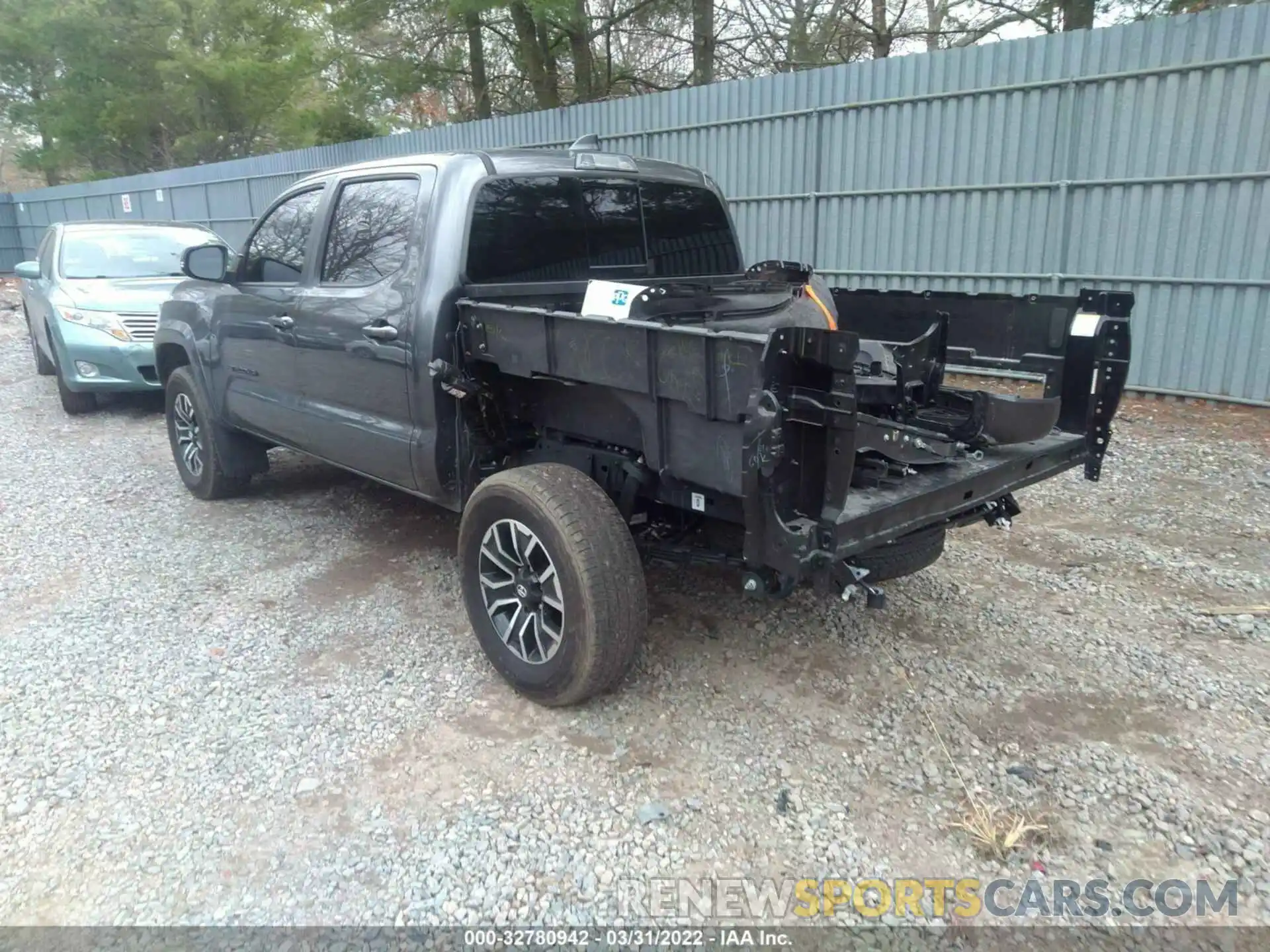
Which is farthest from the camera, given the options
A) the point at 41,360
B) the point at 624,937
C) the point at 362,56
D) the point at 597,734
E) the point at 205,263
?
the point at 362,56

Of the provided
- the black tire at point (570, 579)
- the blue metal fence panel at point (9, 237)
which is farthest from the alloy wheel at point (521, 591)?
the blue metal fence panel at point (9, 237)

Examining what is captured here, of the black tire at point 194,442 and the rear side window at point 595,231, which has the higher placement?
the rear side window at point 595,231

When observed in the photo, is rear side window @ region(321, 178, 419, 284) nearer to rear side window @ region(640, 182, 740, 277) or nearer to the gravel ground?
rear side window @ region(640, 182, 740, 277)

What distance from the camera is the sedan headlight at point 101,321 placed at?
800 centimetres

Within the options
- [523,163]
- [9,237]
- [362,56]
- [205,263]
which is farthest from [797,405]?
[9,237]

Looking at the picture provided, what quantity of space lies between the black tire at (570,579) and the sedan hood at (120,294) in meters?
6.31

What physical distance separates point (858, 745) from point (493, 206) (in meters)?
2.56

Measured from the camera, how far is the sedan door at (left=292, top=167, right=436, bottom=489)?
3.83 meters

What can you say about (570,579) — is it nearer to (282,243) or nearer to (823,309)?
(823,309)

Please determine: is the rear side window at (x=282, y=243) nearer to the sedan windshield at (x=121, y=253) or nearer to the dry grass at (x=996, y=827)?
the dry grass at (x=996, y=827)

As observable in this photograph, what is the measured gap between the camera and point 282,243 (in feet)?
15.8

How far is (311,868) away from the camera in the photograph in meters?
2.57

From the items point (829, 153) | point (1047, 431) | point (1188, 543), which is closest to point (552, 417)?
point (1047, 431)

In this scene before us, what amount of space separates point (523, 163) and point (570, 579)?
1.93 metres
